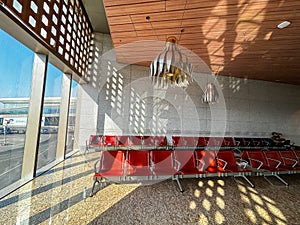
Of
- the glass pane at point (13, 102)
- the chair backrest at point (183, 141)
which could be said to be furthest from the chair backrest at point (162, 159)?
the chair backrest at point (183, 141)

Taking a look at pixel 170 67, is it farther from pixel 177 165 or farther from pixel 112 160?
pixel 112 160

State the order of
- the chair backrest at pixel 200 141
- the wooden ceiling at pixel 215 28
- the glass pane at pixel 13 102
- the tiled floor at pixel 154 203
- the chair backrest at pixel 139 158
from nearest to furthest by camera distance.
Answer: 1. the tiled floor at pixel 154 203
2. the glass pane at pixel 13 102
3. the wooden ceiling at pixel 215 28
4. the chair backrest at pixel 139 158
5. the chair backrest at pixel 200 141

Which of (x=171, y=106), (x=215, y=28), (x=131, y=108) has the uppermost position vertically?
(x=215, y=28)

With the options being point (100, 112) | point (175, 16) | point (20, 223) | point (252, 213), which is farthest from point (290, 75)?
point (20, 223)

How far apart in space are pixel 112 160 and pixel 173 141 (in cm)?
387

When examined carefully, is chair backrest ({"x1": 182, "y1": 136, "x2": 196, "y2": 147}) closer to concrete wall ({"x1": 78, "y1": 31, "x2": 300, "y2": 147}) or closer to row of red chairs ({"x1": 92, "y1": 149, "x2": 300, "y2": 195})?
concrete wall ({"x1": 78, "y1": 31, "x2": 300, "y2": 147})

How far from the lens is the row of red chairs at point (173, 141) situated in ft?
19.7

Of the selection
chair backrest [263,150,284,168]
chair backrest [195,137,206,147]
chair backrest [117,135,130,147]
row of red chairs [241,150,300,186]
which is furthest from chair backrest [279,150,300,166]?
chair backrest [117,135,130,147]

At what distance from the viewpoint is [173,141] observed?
661 cm

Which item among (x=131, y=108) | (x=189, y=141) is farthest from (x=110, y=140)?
(x=189, y=141)

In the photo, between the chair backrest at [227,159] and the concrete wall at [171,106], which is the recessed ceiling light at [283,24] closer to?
the chair backrest at [227,159]

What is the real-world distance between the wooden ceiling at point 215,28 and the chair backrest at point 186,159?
126 inches

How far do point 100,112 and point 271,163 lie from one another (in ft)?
20.1

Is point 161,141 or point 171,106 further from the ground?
point 171,106
